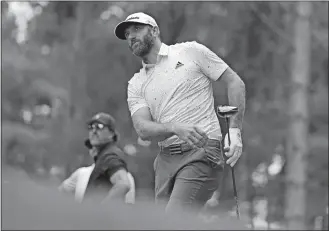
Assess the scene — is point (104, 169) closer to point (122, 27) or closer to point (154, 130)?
point (122, 27)

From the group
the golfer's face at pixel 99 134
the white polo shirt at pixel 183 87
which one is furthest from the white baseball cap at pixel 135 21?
the golfer's face at pixel 99 134

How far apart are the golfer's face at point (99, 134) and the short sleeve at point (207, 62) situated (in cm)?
401

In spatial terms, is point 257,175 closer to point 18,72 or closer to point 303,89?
point 18,72

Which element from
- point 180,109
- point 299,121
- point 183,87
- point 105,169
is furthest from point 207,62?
point 299,121

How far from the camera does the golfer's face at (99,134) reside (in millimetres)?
9438

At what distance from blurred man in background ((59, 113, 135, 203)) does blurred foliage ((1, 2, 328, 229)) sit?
14.2 meters

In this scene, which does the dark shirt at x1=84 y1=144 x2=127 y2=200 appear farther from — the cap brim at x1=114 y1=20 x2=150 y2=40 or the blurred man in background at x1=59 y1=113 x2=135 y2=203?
the cap brim at x1=114 y1=20 x2=150 y2=40

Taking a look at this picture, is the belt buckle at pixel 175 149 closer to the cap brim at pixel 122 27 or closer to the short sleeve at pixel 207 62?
the short sleeve at pixel 207 62

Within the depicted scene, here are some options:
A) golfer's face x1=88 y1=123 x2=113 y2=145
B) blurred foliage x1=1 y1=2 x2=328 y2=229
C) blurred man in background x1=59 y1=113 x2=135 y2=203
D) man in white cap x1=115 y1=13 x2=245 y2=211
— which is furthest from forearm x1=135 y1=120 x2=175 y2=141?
blurred foliage x1=1 y1=2 x2=328 y2=229

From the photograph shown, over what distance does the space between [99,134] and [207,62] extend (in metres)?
4.16

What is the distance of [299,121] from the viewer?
20688 millimetres

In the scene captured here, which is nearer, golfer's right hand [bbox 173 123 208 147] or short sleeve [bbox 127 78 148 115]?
golfer's right hand [bbox 173 123 208 147]

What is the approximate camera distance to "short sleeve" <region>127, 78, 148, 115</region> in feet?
18.4

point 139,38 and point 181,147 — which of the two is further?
point 139,38
